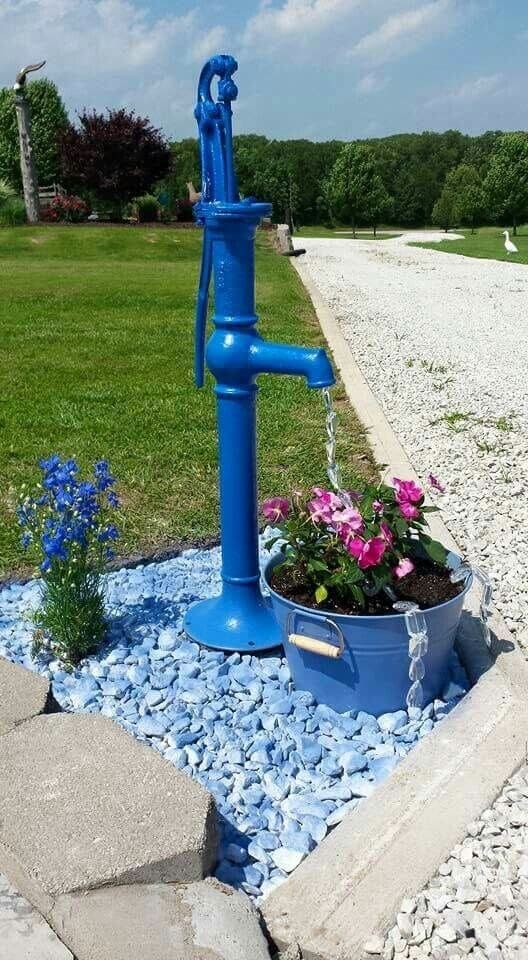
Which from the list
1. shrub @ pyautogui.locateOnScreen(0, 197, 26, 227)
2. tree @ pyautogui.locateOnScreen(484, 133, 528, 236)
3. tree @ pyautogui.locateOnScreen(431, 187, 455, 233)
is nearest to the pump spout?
shrub @ pyautogui.locateOnScreen(0, 197, 26, 227)

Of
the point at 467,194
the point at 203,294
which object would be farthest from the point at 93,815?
the point at 467,194

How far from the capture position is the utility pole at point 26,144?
828 inches

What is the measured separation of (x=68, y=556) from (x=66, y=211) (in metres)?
22.1

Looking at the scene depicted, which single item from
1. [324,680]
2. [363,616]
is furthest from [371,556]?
[324,680]

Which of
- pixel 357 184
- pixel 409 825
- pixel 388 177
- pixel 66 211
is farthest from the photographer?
pixel 388 177

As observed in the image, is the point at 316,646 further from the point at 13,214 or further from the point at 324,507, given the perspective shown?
the point at 13,214

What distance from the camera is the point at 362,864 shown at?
6.18 feet

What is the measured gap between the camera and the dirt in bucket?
2451mm

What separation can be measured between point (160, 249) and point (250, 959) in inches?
711

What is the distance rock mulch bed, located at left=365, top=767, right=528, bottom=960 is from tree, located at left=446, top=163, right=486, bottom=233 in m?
44.1

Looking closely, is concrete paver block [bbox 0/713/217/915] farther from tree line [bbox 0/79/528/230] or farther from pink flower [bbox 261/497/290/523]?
tree line [bbox 0/79/528/230]

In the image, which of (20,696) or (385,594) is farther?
(385,594)

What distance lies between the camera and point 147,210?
24.5m

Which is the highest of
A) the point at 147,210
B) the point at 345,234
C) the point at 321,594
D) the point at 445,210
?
the point at 147,210
